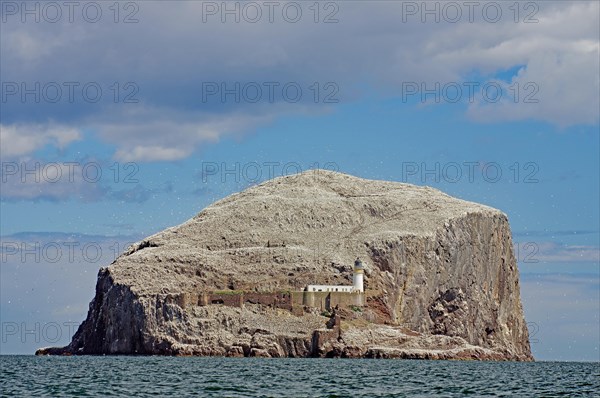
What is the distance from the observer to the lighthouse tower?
145500mm

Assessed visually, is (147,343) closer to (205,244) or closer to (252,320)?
(252,320)

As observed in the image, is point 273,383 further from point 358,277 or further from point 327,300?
point 358,277

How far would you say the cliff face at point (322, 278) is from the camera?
447ft

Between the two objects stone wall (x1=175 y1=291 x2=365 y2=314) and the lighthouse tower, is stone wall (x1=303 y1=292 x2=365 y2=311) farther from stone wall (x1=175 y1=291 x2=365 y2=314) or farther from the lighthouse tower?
the lighthouse tower

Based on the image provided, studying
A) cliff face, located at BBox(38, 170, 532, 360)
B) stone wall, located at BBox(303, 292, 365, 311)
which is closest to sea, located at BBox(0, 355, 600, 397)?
cliff face, located at BBox(38, 170, 532, 360)

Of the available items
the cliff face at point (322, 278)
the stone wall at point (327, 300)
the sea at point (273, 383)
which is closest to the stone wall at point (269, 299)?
the stone wall at point (327, 300)

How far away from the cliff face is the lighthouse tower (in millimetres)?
1913

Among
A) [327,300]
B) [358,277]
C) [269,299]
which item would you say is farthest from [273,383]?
[358,277]

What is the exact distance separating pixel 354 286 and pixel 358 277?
1293 mm

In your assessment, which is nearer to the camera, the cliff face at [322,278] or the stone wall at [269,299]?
the cliff face at [322,278]

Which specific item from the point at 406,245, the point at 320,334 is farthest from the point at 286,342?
the point at 406,245

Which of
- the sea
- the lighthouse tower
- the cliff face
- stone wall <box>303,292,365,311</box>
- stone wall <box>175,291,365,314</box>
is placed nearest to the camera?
the sea

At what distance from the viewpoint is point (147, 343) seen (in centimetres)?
13762

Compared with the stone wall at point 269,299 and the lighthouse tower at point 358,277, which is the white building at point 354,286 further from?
the stone wall at point 269,299
